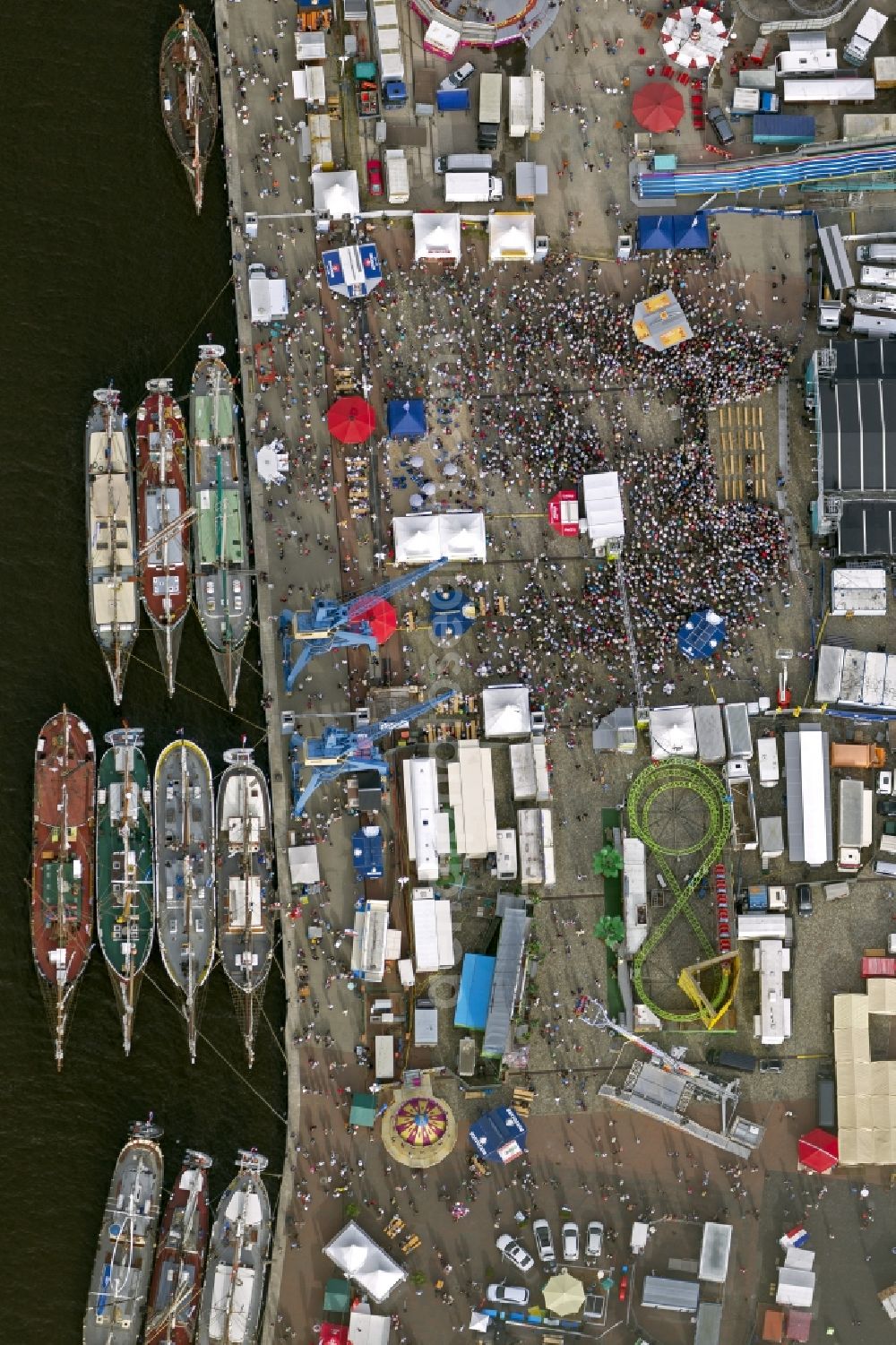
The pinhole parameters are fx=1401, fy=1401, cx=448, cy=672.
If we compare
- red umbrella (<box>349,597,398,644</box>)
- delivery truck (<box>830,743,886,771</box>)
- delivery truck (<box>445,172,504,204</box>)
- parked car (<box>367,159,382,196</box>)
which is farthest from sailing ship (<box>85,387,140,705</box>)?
delivery truck (<box>830,743,886,771</box>)

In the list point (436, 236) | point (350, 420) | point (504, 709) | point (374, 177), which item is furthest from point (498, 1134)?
point (374, 177)

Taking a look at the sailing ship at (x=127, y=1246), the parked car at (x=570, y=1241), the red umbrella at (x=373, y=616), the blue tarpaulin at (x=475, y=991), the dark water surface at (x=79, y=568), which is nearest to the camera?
the sailing ship at (x=127, y=1246)

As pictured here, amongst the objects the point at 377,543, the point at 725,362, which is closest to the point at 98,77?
the point at 377,543

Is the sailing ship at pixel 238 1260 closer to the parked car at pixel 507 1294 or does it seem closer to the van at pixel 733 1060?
the parked car at pixel 507 1294

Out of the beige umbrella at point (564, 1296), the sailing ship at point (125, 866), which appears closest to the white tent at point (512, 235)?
the sailing ship at point (125, 866)

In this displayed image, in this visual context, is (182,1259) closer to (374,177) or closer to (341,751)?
(341,751)
